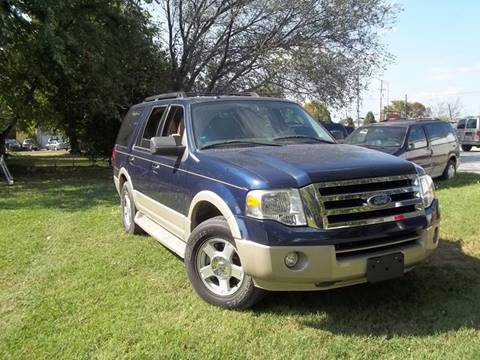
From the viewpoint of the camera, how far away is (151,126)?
21.4ft

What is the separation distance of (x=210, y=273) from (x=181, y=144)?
1446mm

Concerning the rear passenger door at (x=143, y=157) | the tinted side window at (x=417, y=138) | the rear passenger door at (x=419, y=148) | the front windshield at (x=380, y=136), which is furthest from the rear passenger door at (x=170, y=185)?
the tinted side window at (x=417, y=138)

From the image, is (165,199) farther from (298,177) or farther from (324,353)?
(324,353)

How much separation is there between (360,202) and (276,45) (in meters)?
17.5

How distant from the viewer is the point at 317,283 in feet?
12.5

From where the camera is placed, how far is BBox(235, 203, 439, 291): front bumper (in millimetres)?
3719

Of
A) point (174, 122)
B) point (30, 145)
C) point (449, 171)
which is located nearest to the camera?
point (174, 122)

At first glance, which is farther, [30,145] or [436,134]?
[30,145]

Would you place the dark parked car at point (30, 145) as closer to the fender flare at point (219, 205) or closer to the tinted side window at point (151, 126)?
the tinted side window at point (151, 126)

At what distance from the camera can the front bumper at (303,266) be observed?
372 cm

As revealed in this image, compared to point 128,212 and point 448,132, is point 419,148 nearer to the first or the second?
point 448,132

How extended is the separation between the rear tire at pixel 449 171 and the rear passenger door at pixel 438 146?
0.83ft

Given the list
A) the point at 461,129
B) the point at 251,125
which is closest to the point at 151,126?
the point at 251,125

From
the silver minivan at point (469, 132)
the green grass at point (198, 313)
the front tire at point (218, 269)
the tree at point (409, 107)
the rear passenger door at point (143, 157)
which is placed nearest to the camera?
the green grass at point (198, 313)
